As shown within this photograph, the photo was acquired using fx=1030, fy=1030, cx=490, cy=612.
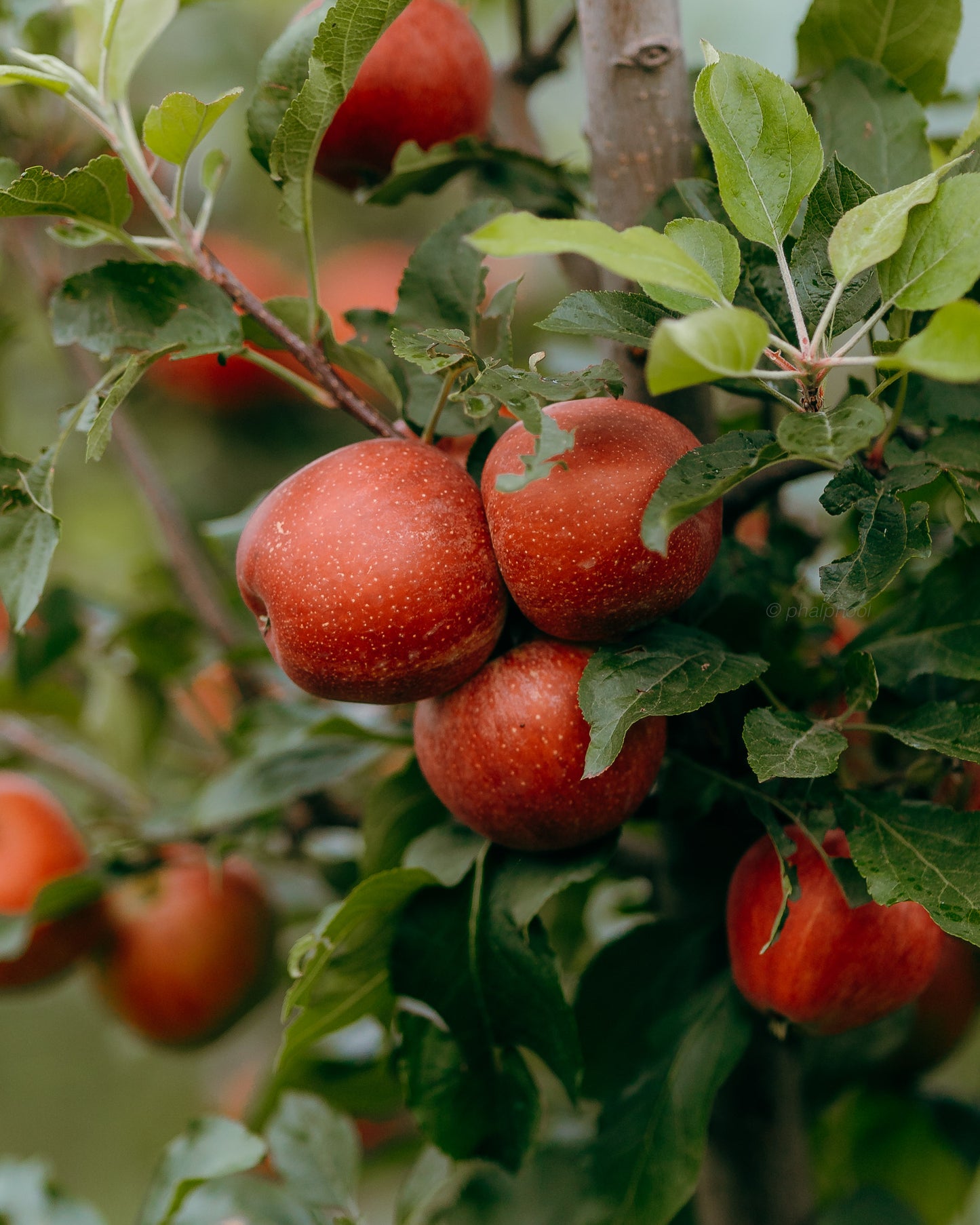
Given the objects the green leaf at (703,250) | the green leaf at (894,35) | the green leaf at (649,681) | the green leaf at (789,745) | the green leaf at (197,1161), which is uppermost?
the green leaf at (894,35)

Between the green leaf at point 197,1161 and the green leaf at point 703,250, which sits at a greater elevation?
the green leaf at point 703,250

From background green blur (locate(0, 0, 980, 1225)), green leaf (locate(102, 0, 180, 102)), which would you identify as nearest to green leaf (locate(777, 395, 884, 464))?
green leaf (locate(102, 0, 180, 102))

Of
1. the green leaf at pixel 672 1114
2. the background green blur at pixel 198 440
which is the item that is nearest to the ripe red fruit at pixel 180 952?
the background green blur at pixel 198 440

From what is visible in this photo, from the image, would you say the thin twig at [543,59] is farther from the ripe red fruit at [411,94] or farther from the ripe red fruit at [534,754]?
the ripe red fruit at [534,754]

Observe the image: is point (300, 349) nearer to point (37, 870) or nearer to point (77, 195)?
point (77, 195)

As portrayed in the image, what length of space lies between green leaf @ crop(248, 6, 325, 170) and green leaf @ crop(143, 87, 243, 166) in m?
0.02

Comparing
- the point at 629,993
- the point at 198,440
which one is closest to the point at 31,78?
the point at 629,993

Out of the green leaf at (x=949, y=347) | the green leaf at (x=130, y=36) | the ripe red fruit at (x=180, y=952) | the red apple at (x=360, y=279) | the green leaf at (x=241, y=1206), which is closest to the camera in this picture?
the green leaf at (x=949, y=347)

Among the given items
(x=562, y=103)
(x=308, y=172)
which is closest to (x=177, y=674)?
(x=308, y=172)

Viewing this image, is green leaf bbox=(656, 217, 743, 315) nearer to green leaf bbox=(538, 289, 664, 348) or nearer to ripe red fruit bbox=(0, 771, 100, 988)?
green leaf bbox=(538, 289, 664, 348)

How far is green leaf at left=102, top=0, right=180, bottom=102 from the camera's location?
46 cm

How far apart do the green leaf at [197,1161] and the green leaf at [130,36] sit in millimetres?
508

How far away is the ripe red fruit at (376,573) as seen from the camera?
373 millimetres

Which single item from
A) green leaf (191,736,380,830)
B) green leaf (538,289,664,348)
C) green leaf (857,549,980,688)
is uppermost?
green leaf (538,289,664,348)
